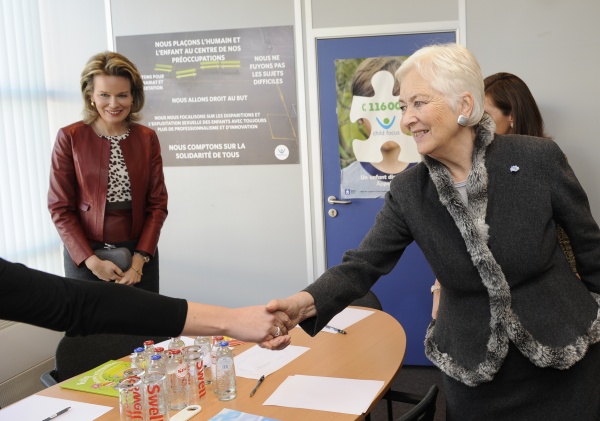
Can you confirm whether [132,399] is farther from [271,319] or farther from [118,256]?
[118,256]

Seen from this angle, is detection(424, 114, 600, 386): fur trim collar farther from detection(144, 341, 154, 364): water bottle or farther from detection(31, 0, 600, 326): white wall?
detection(31, 0, 600, 326): white wall

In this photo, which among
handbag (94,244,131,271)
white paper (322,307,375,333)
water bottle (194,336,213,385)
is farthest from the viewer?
handbag (94,244,131,271)

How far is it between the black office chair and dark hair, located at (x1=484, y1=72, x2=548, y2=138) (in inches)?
82.3

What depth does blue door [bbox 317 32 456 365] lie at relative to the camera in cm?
414

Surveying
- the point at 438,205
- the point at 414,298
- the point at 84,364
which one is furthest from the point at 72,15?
the point at 438,205

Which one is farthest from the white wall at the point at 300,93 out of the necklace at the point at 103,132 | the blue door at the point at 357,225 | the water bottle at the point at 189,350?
the water bottle at the point at 189,350

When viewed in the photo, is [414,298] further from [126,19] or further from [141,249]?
[126,19]

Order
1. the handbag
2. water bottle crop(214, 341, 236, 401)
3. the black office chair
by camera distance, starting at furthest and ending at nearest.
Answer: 1. the handbag
2. the black office chair
3. water bottle crop(214, 341, 236, 401)

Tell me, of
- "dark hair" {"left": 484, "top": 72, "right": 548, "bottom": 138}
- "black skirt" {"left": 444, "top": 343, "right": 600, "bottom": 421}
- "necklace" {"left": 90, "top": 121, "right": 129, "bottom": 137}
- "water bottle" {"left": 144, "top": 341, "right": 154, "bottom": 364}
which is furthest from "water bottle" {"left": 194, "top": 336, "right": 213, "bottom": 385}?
"dark hair" {"left": 484, "top": 72, "right": 548, "bottom": 138}

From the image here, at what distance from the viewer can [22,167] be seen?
398cm

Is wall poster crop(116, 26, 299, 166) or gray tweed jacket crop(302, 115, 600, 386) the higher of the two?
wall poster crop(116, 26, 299, 166)

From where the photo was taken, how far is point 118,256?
286 centimetres

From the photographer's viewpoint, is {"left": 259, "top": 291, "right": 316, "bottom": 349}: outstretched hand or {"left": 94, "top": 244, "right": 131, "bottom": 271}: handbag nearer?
{"left": 259, "top": 291, "right": 316, "bottom": 349}: outstretched hand

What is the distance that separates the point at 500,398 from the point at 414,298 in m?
2.59
